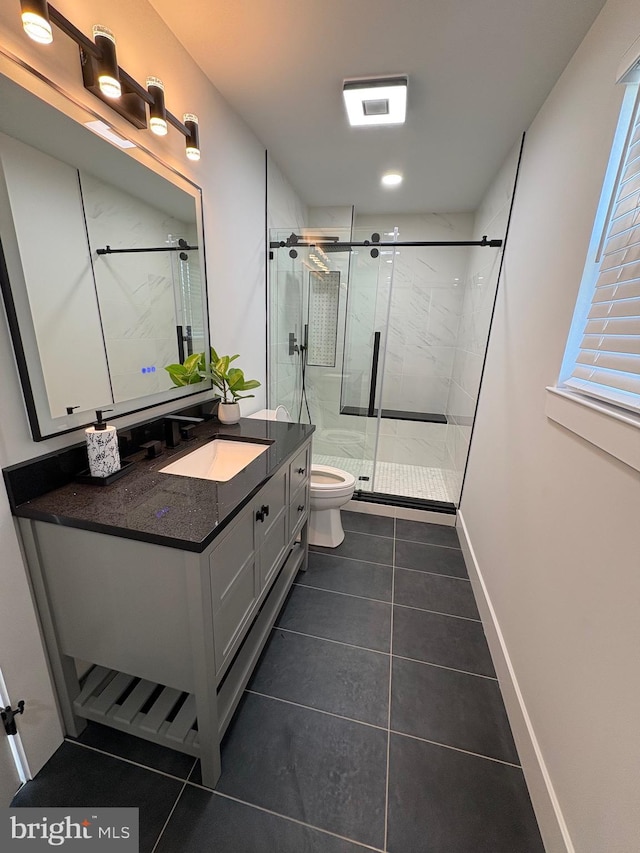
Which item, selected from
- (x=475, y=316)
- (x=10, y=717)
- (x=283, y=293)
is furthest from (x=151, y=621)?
(x=475, y=316)

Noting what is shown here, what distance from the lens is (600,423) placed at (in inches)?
34.9

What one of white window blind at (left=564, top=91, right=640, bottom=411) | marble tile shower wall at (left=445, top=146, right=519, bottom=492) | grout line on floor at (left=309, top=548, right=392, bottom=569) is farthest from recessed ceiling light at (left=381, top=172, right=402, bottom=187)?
grout line on floor at (left=309, top=548, right=392, bottom=569)

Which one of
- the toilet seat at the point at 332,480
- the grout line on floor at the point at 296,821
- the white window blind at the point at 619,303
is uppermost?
the white window blind at the point at 619,303

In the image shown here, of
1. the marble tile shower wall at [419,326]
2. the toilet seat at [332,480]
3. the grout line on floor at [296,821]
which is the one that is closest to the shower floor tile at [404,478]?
the marble tile shower wall at [419,326]

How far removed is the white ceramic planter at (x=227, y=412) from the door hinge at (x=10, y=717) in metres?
1.21

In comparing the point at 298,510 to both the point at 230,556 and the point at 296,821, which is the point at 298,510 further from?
the point at 296,821

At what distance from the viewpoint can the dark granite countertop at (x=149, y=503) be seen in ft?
2.80

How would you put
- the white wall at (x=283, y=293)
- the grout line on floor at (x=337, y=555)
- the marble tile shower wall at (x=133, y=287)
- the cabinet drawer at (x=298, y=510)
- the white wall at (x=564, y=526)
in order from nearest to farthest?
the white wall at (x=564, y=526) < the marble tile shower wall at (x=133, y=287) < the cabinet drawer at (x=298, y=510) < the grout line on floor at (x=337, y=555) < the white wall at (x=283, y=293)

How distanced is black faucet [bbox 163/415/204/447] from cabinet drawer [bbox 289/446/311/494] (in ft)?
1.57

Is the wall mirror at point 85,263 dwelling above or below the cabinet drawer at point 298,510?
above

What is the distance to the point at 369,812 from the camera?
102cm

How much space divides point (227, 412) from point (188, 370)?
12.2 inches

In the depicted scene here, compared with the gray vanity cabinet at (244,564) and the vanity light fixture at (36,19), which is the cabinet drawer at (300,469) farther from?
the vanity light fixture at (36,19)

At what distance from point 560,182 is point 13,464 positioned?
2.15 metres
